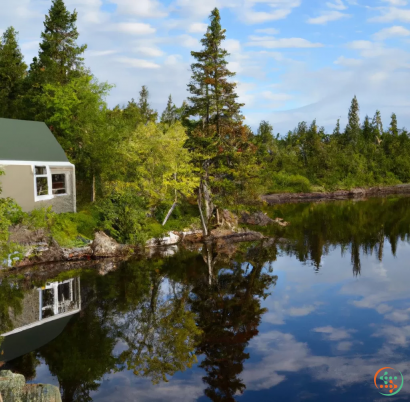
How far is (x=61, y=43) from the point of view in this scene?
36.4 meters

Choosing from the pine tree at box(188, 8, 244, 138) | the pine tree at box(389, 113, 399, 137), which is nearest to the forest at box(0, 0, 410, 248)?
the pine tree at box(188, 8, 244, 138)

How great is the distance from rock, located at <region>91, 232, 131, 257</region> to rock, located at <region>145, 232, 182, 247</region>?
73.8 inches

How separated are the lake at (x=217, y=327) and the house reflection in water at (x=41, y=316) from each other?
6 cm

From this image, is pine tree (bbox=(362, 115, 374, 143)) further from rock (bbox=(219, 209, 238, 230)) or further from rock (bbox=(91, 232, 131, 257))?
rock (bbox=(91, 232, 131, 257))

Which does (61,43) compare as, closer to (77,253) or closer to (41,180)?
(41,180)

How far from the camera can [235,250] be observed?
939 inches

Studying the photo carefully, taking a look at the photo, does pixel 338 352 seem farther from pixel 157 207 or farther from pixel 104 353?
pixel 157 207

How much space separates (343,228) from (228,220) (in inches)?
335

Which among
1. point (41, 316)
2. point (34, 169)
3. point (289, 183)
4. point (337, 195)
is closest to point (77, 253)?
point (34, 169)

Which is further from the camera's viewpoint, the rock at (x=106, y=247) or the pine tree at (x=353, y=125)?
the pine tree at (x=353, y=125)

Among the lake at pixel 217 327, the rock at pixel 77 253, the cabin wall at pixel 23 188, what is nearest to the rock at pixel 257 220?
the lake at pixel 217 327

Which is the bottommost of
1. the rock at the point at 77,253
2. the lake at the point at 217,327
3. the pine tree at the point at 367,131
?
the lake at the point at 217,327

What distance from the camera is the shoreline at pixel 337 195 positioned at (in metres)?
52.0

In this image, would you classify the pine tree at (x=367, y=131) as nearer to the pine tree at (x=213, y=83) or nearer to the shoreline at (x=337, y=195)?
the shoreline at (x=337, y=195)
